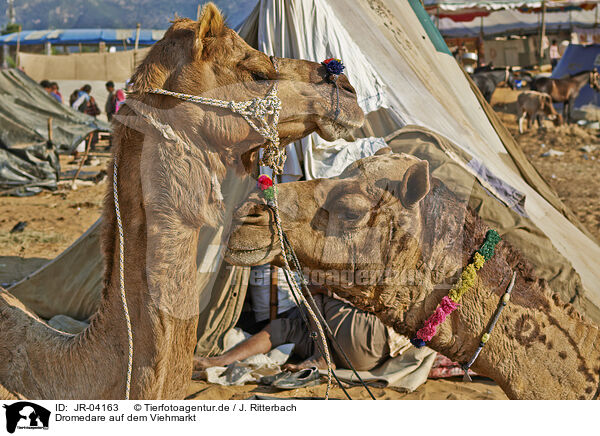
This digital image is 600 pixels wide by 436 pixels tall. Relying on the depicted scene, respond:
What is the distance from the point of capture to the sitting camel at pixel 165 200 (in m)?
2.16

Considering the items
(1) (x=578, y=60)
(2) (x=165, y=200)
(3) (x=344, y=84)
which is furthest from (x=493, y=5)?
(2) (x=165, y=200)

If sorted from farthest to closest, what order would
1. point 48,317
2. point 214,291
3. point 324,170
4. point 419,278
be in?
point 48,317 < point 214,291 < point 324,170 < point 419,278

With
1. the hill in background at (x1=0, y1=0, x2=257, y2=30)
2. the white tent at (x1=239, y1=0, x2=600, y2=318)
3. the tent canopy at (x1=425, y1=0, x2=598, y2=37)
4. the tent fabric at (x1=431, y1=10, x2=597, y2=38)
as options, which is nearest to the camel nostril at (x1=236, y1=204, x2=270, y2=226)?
the hill in background at (x1=0, y1=0, x2=257, y2=30)

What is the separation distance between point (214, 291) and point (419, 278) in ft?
8.97

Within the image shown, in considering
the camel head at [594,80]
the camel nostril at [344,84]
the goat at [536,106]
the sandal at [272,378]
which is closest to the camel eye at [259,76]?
the camel nostril at [344,84]

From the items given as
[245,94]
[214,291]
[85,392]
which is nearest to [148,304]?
[85,392]

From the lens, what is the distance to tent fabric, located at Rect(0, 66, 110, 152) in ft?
36.2

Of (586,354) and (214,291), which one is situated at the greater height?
(586,354)

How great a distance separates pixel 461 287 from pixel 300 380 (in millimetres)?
2268

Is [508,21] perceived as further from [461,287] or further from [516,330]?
[461,287]

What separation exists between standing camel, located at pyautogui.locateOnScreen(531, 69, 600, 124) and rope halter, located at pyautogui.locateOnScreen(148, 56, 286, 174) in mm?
16460

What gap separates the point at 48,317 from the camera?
5.27 meters

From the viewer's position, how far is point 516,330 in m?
2.47

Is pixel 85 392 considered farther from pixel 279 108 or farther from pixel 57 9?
pixel 57 9
